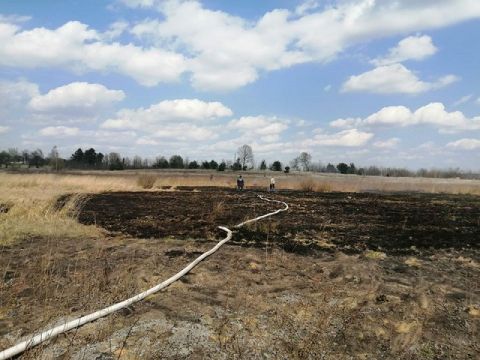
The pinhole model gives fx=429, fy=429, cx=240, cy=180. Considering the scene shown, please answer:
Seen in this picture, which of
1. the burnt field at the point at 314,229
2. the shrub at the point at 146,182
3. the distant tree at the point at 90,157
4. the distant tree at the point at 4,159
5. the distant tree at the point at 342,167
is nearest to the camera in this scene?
the burnt field at the point at 314,229

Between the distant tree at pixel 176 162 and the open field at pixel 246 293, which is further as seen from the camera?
the distant tree at pixel 176 162

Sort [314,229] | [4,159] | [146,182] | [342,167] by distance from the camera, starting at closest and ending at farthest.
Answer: [314,229], [146,182], [4,159], [342,167]

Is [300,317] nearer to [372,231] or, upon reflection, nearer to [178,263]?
[178,263]

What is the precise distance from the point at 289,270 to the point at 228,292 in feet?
4.71

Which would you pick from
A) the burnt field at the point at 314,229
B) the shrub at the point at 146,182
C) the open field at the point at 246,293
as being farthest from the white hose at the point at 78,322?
the shrub at the point at 146,182

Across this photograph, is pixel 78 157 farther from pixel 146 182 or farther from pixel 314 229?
pixel 314 229

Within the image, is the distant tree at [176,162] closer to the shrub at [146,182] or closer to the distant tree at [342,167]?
the distant tree at [342,167]

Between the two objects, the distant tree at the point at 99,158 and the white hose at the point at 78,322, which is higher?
the distant tree at the point at 99,158

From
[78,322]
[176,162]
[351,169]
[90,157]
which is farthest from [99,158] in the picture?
[78,322]

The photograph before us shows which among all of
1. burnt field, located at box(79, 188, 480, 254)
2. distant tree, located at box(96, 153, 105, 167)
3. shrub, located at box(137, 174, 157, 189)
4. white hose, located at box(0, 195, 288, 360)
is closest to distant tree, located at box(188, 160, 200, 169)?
distant tree, located at box(96, 153, 105, 167)

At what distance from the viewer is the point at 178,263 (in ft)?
21.0

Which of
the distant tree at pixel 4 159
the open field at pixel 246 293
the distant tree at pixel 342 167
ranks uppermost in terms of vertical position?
the distant tree at pixel 342 167

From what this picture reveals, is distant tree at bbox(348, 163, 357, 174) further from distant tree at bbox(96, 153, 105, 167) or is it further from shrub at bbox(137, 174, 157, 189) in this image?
shrub at bbox(137, 174, 157, 189)

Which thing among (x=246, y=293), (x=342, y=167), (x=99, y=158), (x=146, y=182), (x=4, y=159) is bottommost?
(x=246, y=293)
